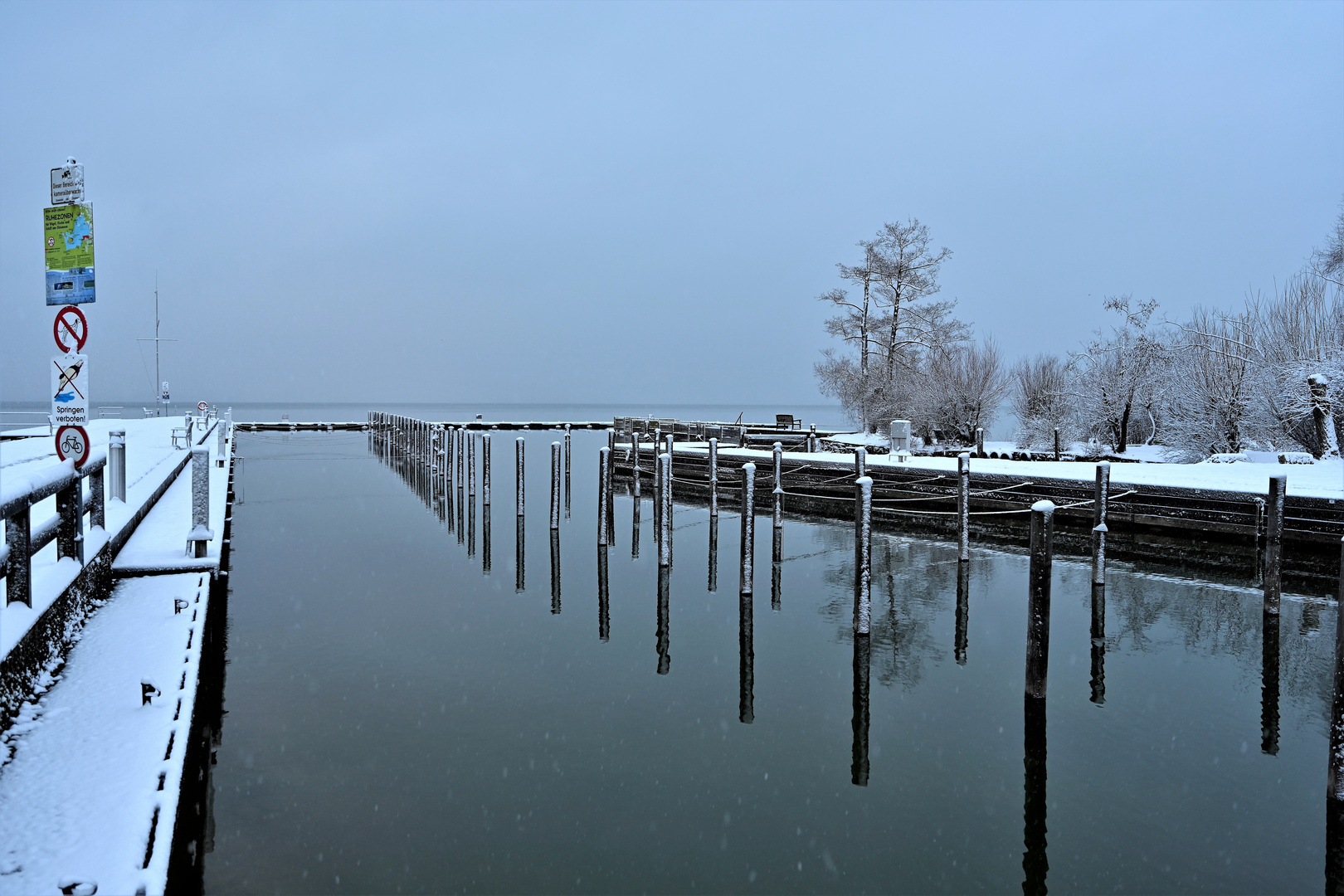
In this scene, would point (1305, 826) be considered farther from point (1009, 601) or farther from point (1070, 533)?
point (1070, 533)

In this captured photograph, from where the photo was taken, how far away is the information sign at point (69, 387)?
32.3ft

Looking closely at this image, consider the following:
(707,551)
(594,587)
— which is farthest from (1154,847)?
(707,551)

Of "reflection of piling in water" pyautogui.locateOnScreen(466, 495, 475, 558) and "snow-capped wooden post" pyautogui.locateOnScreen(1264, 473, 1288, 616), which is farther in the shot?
"reflection of piling in water" pyautogui.locateOnScreen(466, 495, 475, 558)

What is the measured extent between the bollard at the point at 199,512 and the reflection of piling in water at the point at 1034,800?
8.23 m

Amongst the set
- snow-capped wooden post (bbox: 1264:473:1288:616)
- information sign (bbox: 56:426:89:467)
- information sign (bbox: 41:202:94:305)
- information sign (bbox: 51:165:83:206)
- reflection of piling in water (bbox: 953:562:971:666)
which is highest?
information sign (bbox: 51:165:83:206)

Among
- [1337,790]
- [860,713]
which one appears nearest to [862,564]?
[860,713]

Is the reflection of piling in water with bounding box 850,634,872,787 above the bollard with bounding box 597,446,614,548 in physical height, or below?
below

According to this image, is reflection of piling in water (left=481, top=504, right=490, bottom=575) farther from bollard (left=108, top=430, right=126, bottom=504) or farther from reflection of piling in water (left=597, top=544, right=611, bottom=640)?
bollard (left=108, top=430, right=126, bottom=504)

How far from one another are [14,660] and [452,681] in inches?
218

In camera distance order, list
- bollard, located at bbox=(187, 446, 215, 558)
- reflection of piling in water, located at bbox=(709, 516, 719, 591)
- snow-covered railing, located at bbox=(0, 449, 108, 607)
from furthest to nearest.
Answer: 1. reflection of piling in water, located at bbox=(709, 516, 719, 591)
2. bollard, located at bbox=(187, 446, 215, 558)
3. snow-covered railing, located at bbox=(0, 449, 108, 607)

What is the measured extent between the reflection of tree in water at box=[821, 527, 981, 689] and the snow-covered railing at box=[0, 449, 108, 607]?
8312 mm

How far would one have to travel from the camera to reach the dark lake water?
21.7ft

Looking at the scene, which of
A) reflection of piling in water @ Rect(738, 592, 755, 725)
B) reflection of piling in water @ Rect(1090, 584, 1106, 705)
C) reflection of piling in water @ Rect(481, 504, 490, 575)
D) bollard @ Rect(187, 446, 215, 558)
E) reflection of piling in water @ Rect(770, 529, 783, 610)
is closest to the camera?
bollard @ Rect(187, 446, 215, 558)

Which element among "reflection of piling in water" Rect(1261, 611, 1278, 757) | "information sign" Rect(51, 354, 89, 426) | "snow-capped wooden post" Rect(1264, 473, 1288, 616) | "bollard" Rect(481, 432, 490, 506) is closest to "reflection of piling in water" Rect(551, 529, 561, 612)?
"bollard" Rect(481, 432, 490, 506)
